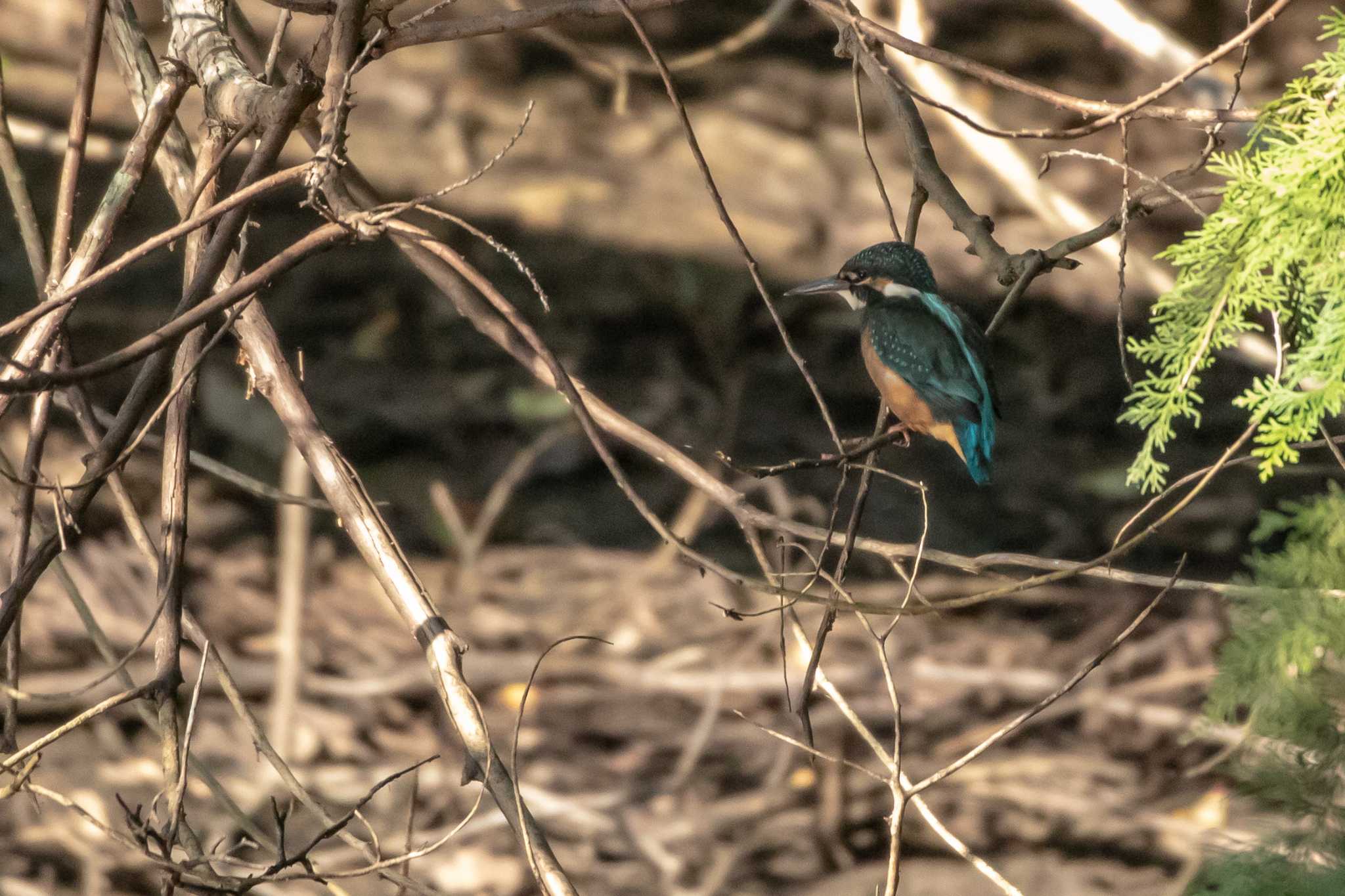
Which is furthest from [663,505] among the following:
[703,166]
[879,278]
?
[703,166]

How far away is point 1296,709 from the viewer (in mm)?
1788

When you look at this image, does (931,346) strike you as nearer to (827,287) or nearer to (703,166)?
(827,287)

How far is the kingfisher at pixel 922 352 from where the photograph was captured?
2.81 m

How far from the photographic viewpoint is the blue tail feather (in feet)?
9.56

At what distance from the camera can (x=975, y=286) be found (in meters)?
7.37

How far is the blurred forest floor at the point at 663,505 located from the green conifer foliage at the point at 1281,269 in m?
3.37

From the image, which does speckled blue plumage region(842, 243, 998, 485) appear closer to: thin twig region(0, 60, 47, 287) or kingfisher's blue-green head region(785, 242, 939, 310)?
kingfisher's blue-green head region(785, 242, 939, 310)

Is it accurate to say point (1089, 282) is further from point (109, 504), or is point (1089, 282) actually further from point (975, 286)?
point (109, 504)

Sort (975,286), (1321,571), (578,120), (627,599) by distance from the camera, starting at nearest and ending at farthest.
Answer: (1321,571)
(627,599)
(975,286)
(578,120)

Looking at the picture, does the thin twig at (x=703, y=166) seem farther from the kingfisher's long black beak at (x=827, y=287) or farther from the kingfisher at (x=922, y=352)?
the kingfisher's long black beak at (x=827, y=287)

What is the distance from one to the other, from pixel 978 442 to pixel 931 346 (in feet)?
0.93

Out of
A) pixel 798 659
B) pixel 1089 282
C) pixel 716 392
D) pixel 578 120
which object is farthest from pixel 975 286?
pixel 798 659

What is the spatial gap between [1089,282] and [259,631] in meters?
4.93

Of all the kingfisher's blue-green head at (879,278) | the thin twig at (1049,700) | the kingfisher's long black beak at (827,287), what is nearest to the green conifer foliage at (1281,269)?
the thin twig at (1049,700)
